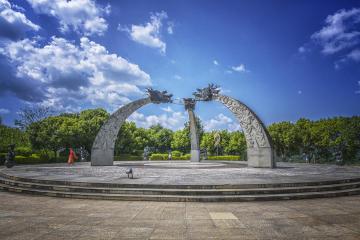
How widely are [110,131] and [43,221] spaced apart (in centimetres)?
2020

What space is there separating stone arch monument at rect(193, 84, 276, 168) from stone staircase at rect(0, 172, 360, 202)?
9.66 m

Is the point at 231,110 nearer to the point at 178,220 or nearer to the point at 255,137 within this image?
the point at 255,137

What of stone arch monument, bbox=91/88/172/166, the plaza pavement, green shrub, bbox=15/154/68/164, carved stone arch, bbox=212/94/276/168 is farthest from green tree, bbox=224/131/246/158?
the plaza pavement

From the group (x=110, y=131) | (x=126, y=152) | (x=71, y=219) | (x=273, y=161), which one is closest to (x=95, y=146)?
(x=110, y=131)

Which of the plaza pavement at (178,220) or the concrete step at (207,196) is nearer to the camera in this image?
the plaza pavement at (178,220)

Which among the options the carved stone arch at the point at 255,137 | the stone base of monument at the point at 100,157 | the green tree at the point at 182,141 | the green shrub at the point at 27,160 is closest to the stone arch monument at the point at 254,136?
the carved stone arch at the point at 255,137

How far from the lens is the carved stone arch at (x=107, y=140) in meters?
26.5

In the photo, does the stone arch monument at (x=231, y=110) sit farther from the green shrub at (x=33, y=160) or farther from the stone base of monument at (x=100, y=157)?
the green shrub at (x=33, y=160)

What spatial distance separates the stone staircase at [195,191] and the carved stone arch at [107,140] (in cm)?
1371

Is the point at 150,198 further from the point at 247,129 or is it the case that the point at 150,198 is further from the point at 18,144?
the point at 18,144

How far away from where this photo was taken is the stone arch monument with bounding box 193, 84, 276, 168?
22422mm

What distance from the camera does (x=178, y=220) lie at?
296 inches

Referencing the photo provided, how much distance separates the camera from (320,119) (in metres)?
56.2

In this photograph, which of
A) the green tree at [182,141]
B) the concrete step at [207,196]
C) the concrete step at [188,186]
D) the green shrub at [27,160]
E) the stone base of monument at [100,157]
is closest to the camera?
the concrete step at [207,196]
